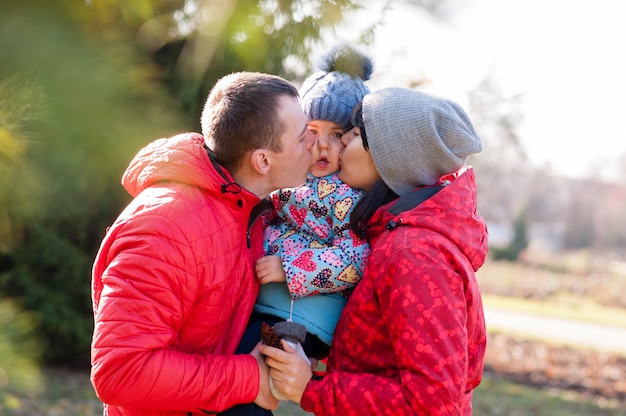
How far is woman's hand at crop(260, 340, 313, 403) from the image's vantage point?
6.88ft

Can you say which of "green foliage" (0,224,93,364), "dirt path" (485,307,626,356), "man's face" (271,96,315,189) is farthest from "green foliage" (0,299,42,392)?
"dirt path" (485,307,626,356)

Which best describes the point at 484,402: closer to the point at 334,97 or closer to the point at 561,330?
the point at 561,330

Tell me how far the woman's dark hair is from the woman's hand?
434 mm

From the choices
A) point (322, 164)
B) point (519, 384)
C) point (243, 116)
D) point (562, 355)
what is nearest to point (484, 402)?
point (519, 384)

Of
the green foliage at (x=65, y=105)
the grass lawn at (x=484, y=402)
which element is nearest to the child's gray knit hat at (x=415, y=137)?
the green foliage at (x=65, y=105)

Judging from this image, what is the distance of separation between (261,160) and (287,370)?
2.14 feet

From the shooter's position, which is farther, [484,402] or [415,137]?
[484,402]

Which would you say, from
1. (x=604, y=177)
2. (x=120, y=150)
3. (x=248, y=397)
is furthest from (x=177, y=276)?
(x=604, y=177)

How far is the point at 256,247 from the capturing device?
2350mm

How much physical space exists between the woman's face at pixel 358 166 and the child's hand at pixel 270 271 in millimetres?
360

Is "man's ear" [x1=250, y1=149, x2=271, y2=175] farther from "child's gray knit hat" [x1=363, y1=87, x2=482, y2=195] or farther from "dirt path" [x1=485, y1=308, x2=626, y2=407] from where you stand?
"dirt path" [x1=485, y1=308, x2=626, y2=407]

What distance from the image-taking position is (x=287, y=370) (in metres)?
2.10

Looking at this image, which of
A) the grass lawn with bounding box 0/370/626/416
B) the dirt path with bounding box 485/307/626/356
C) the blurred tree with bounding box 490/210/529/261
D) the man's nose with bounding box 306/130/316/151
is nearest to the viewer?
the man's nose with bounding box 306/130/316/151

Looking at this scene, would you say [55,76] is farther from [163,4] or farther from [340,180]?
[340,180]
